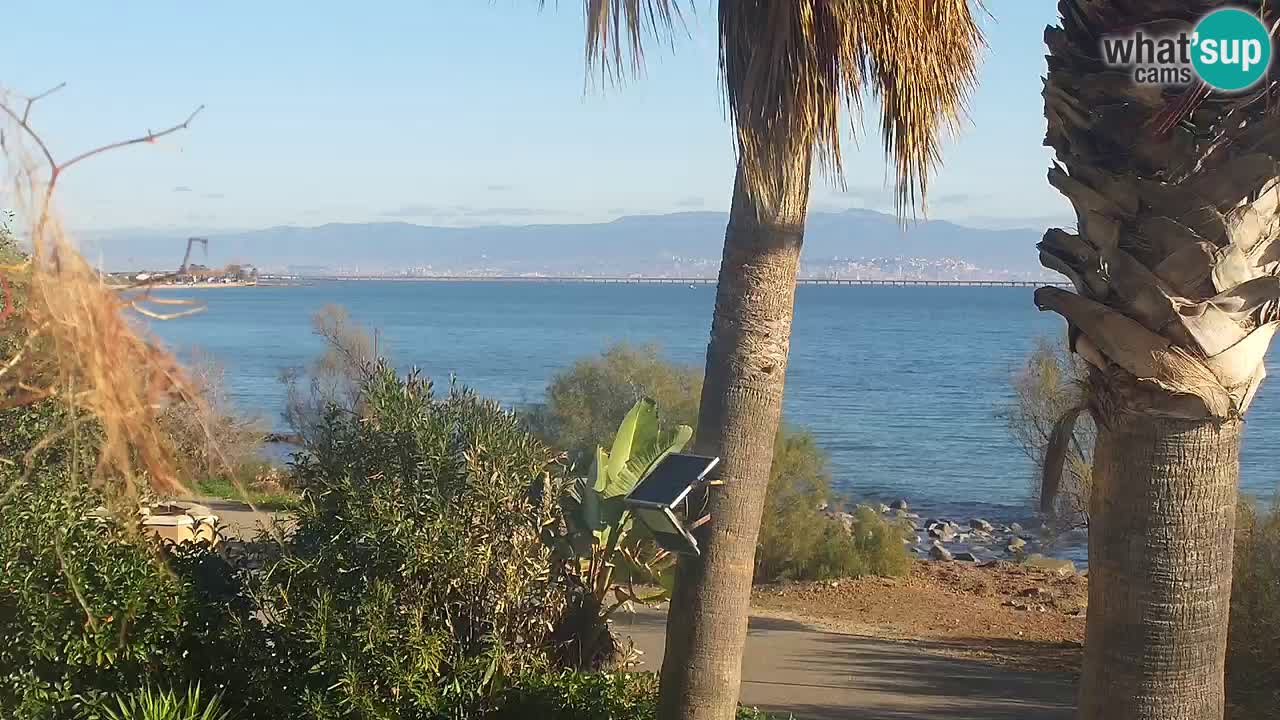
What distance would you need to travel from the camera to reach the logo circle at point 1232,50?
11.7ft

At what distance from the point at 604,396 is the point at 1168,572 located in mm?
17152

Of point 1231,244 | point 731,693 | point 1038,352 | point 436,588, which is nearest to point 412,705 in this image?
point 436,588

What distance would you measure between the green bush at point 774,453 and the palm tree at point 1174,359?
12230mm

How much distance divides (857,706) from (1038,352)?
40.9 ft

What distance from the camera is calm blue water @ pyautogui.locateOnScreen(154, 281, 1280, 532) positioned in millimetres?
36219

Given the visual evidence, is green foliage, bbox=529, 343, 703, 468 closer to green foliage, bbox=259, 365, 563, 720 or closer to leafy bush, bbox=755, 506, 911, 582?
leafy bush, bbox=755, 506, 911, 582

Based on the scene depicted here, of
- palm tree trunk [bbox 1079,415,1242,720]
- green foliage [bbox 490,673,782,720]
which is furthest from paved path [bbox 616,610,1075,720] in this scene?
palm tree trunk [bbox 1079,415,1242,720]

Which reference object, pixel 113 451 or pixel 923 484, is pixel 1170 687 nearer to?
pixel 113 451

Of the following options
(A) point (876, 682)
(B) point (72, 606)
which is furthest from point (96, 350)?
(A) point (876, 682)

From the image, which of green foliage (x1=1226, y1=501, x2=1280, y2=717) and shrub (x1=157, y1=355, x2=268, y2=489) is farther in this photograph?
green foliage (x1=1226, y1=501, x2=1280, y2=717)

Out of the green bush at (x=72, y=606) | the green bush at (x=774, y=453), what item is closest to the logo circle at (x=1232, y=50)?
the green bush at (x=72, y=606)

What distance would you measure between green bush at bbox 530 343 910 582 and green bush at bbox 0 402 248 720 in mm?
9259

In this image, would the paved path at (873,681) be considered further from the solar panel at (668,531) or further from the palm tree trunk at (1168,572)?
the palm tree trunk at (1168,572)

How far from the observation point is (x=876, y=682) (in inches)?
396
